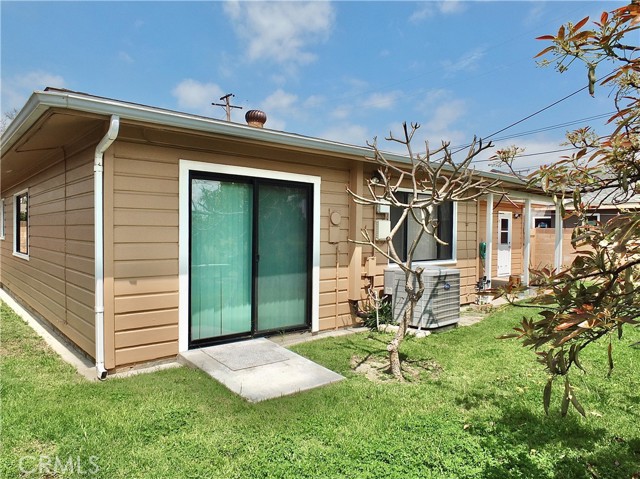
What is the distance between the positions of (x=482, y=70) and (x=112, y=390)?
743 inches

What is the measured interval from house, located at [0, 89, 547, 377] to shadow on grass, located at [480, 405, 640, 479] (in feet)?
5.18

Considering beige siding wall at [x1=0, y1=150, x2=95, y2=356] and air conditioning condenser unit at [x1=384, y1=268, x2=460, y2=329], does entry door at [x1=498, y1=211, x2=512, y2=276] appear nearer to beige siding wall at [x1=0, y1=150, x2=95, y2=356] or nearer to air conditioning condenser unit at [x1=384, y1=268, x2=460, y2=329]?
air conditioning condenser unit at [x1=384, y1=268, x2=460, y2=329]

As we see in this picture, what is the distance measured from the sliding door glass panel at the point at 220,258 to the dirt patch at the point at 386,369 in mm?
1465

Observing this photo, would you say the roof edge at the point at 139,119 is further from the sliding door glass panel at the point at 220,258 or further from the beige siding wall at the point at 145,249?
the sliding door glass panel at the point at 220,258

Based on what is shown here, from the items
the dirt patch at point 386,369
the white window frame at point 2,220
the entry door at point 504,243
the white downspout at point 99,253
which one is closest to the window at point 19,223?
the white window frame at point 2,220

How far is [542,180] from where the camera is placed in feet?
5.89

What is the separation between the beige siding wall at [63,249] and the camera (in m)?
4.04

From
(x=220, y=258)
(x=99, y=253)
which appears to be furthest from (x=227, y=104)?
(x=99, y=253)

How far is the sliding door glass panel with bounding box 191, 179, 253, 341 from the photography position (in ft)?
14.2

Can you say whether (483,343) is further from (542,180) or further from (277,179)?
(542,180)

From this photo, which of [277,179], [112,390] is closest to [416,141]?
[277,179]

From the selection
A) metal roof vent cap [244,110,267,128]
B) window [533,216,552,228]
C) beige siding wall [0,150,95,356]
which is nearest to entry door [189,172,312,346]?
beige siding wall [0,150,95,356]

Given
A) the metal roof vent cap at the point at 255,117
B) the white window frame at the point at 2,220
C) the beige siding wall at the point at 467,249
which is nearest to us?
the metal roof vent cap at the point at 255,117

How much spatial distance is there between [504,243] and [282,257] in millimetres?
8733
